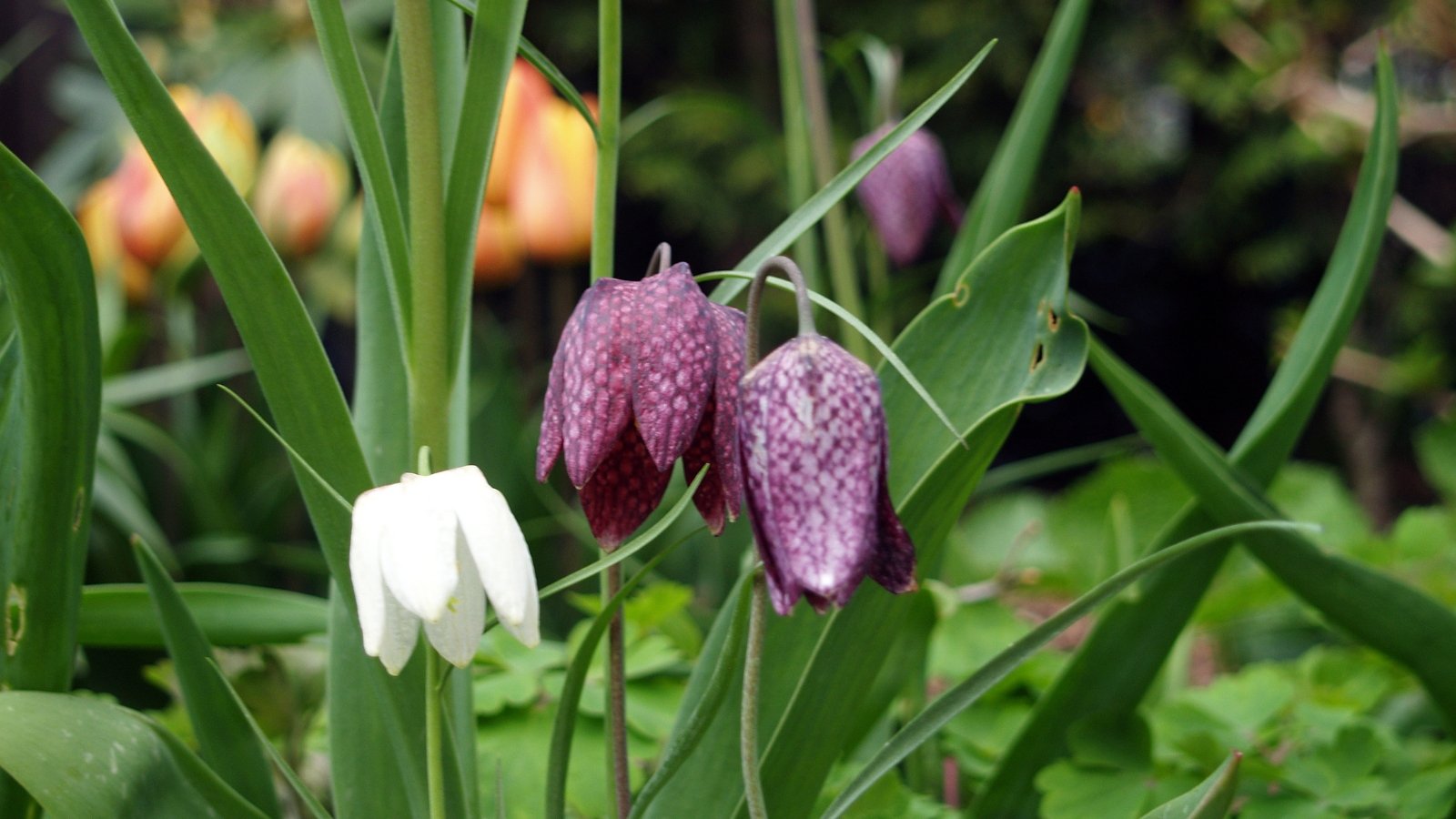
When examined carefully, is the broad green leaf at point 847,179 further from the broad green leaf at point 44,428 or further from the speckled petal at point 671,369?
the broad green leaf at point 44,428

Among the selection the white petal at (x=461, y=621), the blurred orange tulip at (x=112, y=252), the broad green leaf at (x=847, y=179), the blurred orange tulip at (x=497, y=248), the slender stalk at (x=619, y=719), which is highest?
the broad green leaf at (x=847, y=179)

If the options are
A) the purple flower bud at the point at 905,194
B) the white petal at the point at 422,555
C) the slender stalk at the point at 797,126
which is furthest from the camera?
the purple flower bud at the point at 905,194

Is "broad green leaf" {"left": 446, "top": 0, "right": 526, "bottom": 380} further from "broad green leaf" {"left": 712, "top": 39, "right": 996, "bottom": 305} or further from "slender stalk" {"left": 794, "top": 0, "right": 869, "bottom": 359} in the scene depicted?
"slender stalk" {"left": 794, "top": 0, "right": 869, "bottom": 359}

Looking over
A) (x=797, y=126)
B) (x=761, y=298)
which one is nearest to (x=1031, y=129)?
(x=797, y=126)

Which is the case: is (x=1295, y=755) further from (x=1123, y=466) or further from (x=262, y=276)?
(x=1123, y=466)

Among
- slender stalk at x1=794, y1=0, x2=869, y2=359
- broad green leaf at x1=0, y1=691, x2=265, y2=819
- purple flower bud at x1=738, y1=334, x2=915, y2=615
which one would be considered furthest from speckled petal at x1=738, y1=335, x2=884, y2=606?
slender stalk at x1=794, y1=0, x2=869, y2=359

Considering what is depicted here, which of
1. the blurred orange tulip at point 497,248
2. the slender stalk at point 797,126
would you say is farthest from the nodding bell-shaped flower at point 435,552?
the blurred orange tulip at point 497,248

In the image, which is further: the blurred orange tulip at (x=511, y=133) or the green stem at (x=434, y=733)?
the blurred orange tulip at (x=511, y=133)

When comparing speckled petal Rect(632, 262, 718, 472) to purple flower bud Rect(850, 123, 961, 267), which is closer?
speckled petal Rect(632, 262, 718, 472)
